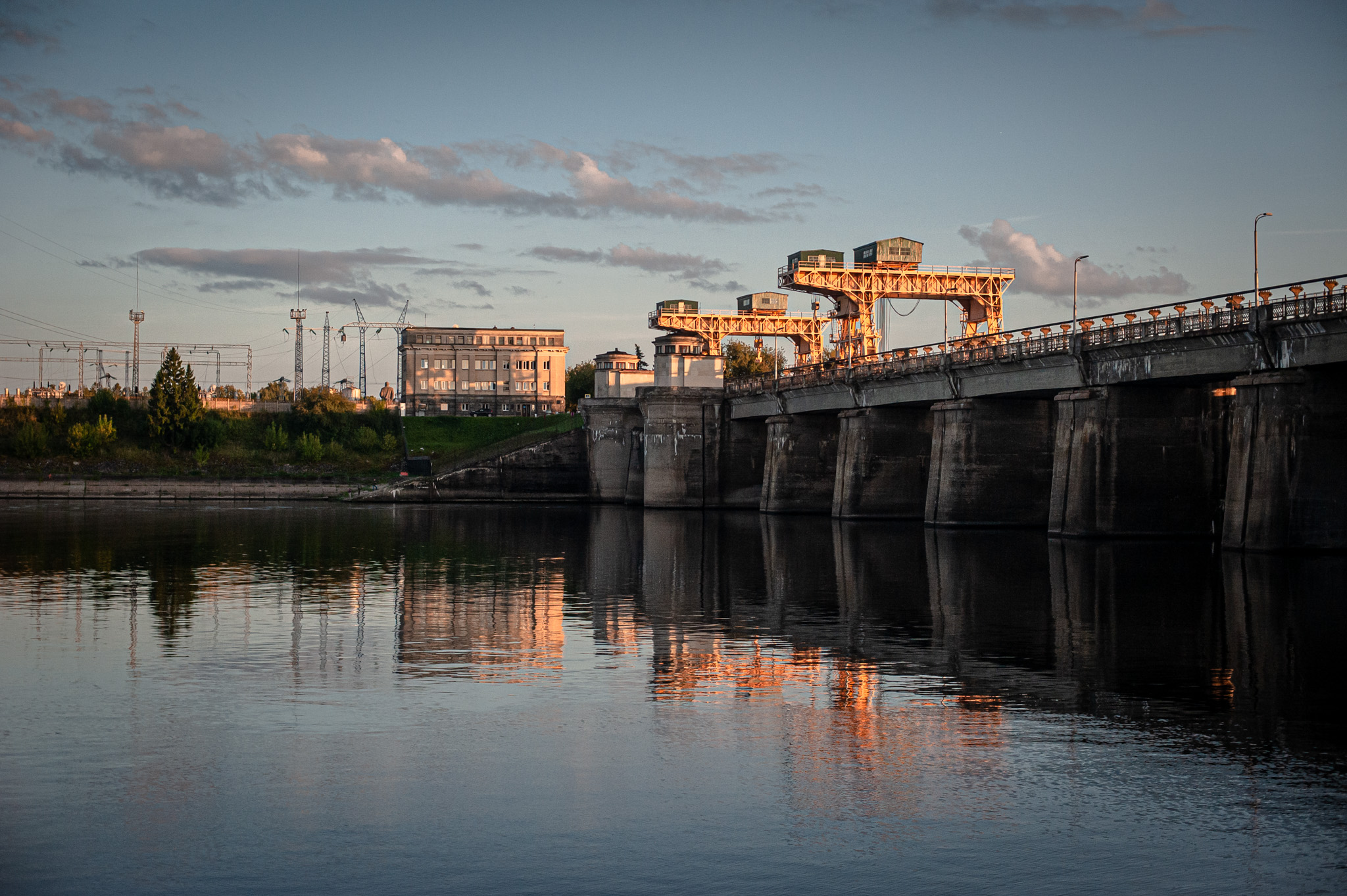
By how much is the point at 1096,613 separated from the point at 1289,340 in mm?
20482

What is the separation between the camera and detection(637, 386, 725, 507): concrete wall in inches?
3652

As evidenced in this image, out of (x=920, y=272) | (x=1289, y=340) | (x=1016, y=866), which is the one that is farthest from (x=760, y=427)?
(x=1016, y=866)

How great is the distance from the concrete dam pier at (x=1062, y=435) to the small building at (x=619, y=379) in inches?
298

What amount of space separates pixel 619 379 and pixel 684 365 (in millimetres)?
15684

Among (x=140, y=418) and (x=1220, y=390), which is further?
(x=140, y=418)

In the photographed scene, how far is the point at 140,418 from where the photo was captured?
124 metres

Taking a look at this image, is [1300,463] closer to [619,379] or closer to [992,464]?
[992,464]

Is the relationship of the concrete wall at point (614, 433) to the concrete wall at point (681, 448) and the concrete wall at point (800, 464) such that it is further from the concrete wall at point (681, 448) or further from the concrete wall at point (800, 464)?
the concrete wall at point (800, 464)

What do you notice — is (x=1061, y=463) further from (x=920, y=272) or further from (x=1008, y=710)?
(x=1008, y=710)

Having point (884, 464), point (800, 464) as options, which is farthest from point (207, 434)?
point (884, 464)

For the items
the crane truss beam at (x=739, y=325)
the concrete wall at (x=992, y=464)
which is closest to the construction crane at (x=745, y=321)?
the crane truss beam at (x=739, y=325)

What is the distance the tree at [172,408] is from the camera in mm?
119750

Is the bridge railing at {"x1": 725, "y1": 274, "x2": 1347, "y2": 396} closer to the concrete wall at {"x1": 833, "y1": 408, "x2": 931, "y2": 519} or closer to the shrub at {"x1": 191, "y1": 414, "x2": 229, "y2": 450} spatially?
the concrete wall at {"x1": 833, "y1": 408, "x2": 931, "y2": 519}

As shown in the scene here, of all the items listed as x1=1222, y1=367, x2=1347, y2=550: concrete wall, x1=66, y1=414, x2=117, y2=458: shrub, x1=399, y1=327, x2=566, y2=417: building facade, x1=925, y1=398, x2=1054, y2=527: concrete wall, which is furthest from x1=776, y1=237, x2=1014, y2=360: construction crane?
x1=399, y1=327, x2=566, y2=417: building facade
